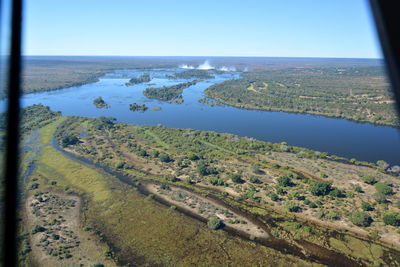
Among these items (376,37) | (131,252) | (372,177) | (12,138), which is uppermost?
(376,37)

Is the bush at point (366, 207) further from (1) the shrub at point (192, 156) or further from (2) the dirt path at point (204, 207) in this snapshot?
(1) the shrub at point (192, 156)

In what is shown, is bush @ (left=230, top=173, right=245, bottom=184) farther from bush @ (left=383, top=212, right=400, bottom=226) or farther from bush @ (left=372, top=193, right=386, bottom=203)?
bush @ (left=383, top=212, right=400, bottom=226)

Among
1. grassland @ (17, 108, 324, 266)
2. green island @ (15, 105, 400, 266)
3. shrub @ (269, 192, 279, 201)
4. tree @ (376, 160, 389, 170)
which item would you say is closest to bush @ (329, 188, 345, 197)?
green island @ (15, 105, 400, 266)

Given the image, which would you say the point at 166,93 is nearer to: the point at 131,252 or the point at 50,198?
the point at 50,198

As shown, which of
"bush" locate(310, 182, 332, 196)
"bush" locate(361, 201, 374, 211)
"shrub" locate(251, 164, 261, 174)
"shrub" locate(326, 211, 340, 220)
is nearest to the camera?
"shrub" locate(326, 211, 340, 220)

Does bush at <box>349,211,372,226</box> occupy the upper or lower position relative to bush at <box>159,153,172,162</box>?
lower

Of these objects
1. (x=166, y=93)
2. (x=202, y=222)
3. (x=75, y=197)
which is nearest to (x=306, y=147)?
(x=202, y=222)

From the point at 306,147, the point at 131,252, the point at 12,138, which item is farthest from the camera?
the point at 306,147

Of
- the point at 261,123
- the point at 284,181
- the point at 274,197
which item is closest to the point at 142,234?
the point at 274,197
